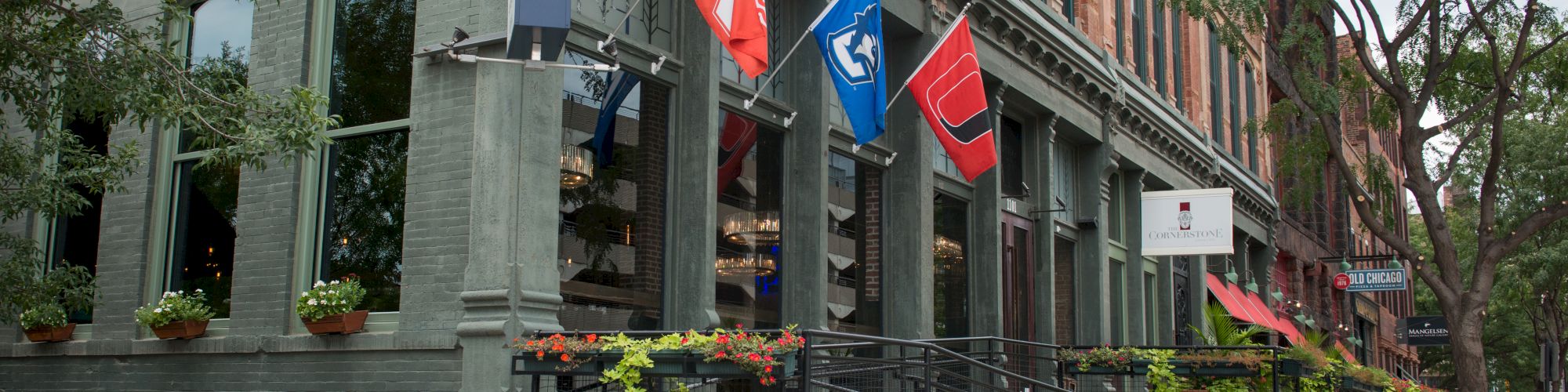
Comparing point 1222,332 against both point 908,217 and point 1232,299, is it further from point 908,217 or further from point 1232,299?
point 1232,299

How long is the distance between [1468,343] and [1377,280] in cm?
1291

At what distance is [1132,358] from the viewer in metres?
15.5

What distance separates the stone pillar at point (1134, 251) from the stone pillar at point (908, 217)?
8.59m

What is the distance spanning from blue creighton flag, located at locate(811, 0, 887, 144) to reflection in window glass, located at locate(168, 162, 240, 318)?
566 centimetres

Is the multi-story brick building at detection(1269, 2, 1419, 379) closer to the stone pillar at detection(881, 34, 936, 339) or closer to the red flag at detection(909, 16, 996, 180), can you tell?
the stone pillar at detection(881, 34, 936, 339)

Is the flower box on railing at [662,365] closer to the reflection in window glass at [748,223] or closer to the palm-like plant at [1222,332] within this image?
the reflection in window glass at [748,223]

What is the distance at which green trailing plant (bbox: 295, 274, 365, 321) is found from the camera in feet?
36.5

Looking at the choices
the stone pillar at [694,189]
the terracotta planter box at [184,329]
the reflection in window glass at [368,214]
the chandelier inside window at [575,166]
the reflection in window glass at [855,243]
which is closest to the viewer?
the reflection in window glass at [368,214]

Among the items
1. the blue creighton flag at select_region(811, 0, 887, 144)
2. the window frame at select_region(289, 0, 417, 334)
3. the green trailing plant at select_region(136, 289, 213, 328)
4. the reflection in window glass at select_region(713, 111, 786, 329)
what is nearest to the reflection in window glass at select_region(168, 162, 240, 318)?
the green trailing plant at select_region(136, 289, 213, 328)

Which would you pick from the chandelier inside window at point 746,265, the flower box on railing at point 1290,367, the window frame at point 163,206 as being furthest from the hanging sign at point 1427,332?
the window frame at point 163,206

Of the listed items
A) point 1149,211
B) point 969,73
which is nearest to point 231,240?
point 969,73

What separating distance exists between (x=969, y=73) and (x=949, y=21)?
3.06 m

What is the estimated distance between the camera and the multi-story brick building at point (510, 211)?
10570 mm

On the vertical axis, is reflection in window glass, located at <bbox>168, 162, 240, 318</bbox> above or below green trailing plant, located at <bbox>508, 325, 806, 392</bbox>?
above
